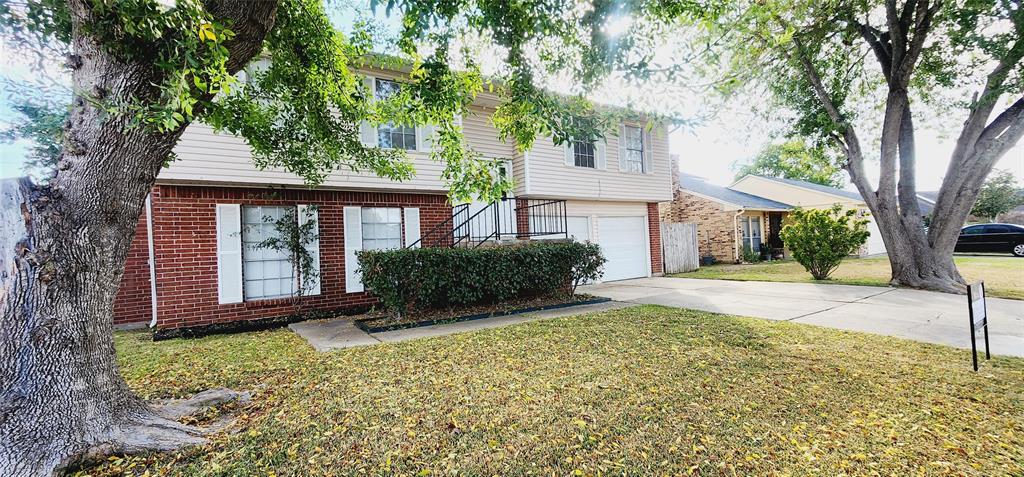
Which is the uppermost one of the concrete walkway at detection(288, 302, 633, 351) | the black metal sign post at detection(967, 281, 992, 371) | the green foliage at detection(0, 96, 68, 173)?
the green foliage at detection(0, 96, 68, 173)

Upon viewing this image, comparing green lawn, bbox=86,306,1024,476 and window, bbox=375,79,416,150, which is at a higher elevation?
window, bbox=375,79,416,150

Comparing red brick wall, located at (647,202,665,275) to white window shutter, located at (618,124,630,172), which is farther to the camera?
red brick wall, located at (647,202,665,275)

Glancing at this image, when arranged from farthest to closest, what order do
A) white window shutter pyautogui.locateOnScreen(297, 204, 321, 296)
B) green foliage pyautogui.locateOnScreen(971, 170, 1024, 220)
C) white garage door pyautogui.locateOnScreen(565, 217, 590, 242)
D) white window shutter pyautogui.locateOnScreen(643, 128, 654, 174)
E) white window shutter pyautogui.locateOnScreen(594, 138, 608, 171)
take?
1. green foliage pyautogui.locateOnScreen(971, 170, 1024, 220)
2. white window shutter pyautogui.locateOnScreen(643, 128, 654, 174)
3. white window shutter pyautogui.locateOnScreen(594, 138, 608, 171)
4. white garage door pyautogui.locateOnScreen(565, 217, 590, 242)
5. white window shutter pyautogui.locateOnScreen(297, 204, 321, 296)

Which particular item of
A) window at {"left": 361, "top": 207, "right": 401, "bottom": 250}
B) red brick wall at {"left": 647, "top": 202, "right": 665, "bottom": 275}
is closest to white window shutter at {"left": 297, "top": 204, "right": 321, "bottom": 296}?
window at {"left": 361, "top": 207, "right": 401, "bottom": 250}

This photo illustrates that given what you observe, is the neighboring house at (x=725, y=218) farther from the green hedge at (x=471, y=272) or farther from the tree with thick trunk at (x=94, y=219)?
the tree with thick trunk at (x=94, y=219)

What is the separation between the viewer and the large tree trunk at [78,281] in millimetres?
2551

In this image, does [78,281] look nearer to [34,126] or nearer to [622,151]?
[34,126]

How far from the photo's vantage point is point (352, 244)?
8.76 m

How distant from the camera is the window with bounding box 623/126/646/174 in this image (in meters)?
12.9

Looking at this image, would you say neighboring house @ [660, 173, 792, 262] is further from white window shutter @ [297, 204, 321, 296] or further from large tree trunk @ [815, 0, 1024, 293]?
white window shutter @ [297, 204, 321, 296]

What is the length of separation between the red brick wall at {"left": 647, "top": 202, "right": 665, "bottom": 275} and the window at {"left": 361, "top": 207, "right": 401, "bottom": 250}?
8.56 meters

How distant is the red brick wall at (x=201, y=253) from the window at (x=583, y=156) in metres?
6.56

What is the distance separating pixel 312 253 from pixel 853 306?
10230 millimetres

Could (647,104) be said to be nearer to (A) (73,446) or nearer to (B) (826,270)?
(A) (73,446)
